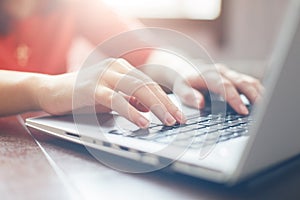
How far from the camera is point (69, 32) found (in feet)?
4.02

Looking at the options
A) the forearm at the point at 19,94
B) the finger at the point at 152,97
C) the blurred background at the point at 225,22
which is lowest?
the blurred background at the point at 225,22

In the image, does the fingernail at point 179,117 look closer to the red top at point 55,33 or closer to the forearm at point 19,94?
the forearm at point 19,94

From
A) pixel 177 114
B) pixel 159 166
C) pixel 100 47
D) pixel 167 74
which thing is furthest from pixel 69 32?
pixel 159 166

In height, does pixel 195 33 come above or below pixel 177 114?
below

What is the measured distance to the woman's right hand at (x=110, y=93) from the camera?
0.52 metres

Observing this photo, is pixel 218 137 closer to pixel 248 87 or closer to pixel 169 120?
pixel 169 120

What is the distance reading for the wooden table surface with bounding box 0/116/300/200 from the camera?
37cm

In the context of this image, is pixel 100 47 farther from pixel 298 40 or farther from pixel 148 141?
pixel 298 40

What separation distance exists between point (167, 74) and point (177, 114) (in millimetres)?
362

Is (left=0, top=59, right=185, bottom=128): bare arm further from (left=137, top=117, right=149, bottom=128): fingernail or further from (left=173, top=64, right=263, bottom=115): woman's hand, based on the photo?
→ (left=173, top=64, right=263, bottom=115): woman's hand

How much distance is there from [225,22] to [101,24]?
827mm

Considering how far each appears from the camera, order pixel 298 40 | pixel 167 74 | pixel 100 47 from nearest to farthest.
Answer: pixel 298 40 < pixel 167 74 < pixel 100 47

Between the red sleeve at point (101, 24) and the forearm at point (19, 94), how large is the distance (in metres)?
0.43

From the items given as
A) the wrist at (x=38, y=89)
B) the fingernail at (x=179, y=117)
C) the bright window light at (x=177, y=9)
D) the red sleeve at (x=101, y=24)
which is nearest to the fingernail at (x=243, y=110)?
the fingernail at (x=179, y=117)
